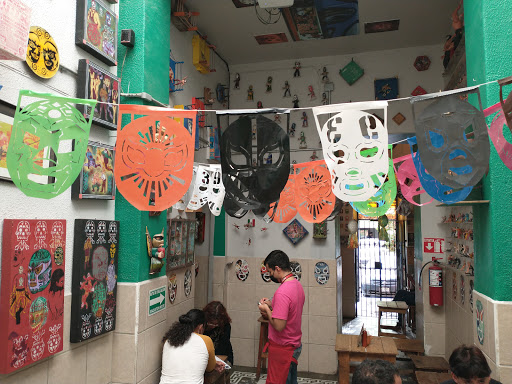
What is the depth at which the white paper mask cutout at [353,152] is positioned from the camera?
2002 mm

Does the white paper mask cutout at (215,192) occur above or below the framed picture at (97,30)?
below

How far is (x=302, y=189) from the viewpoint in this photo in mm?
3484

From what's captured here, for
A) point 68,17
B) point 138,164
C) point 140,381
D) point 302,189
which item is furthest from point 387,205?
point 68,17

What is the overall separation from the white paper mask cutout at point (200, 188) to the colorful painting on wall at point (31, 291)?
1425 mm

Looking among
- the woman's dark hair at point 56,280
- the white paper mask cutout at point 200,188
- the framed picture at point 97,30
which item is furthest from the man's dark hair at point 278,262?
the framed picture at point 97,30

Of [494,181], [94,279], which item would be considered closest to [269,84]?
[494,181]

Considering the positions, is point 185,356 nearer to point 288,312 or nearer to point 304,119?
point 288,312

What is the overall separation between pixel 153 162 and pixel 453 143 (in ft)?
4.77

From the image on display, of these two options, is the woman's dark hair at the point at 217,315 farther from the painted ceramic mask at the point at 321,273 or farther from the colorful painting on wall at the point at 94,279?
the painted ceramic mask at the point at 321,273

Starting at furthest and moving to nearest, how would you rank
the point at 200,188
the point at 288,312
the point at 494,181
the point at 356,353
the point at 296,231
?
the point at 296,231 → the point at 356,353 → the point at 200,188 → the point at 288,312 → the point at 494,181

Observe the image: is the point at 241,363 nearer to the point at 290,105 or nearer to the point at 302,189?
the point at 302,189

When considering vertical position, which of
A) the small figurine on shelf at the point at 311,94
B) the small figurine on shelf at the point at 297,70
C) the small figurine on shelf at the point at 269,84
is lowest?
the small figurine on shelf at the point at 311,94

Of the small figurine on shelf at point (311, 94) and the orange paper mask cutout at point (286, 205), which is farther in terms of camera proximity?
the small figurine on shelf at point (311, 94)

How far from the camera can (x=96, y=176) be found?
9.22 ft
